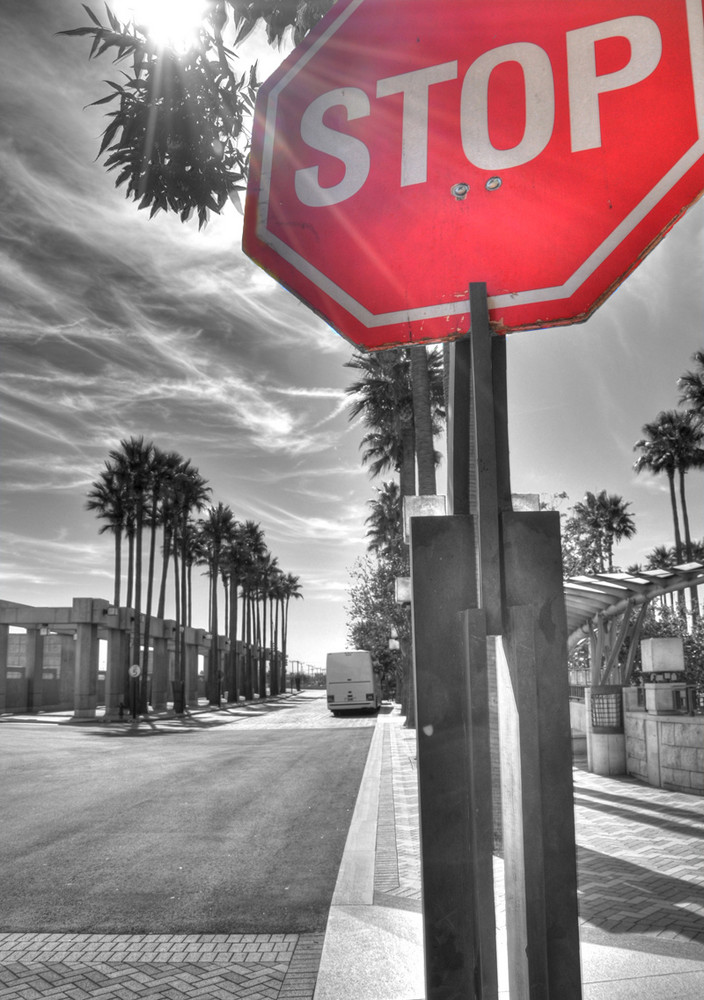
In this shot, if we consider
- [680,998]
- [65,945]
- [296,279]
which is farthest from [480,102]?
[65,945]

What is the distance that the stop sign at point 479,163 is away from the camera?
5.08 ft

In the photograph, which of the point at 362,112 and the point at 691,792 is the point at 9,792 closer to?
the point at 691,792

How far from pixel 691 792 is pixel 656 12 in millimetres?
11587

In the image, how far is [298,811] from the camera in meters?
10.8

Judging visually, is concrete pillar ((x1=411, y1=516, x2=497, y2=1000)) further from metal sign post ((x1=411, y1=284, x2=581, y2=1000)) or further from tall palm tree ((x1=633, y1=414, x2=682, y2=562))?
tall palm tree ((x1=633, y1=414, x2=682, y2=562))

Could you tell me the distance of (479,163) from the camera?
5.31ft

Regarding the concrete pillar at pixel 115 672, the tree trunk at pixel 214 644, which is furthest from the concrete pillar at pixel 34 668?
the tree trunk at pixel 214 644

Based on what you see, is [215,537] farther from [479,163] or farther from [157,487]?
[479,163]

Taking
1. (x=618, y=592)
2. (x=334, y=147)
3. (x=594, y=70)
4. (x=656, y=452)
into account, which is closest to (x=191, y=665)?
(x=656, y=452)

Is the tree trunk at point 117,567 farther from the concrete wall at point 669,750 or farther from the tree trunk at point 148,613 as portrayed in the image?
the concrete wall at point 669,750

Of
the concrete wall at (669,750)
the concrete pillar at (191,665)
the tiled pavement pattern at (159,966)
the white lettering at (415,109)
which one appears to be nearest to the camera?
the white lettering at (415,109)

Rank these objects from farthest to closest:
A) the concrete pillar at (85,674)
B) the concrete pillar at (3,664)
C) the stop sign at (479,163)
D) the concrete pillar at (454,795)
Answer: the concrete pillar at (3,664)
the concrete pillar at (85,674)
the stop sign at (479,163)
the concrete pillar at (454,795)

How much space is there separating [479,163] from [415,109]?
0.68ft

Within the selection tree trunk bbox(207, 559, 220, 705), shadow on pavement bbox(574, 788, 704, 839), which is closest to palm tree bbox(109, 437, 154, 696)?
tree trunk bbox(207, 559, 220, 705)
